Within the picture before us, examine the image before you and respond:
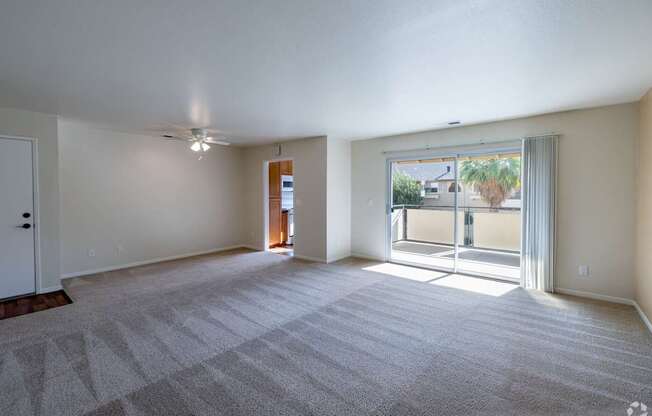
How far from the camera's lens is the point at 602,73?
275 centimetres

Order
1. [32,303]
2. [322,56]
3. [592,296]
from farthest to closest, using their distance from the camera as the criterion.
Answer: [592,296], [32,303], [322,56]

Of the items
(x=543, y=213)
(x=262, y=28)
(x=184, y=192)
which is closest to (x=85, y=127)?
(x=184, y=192)

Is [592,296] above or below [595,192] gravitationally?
below

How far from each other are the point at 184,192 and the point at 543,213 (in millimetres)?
6435

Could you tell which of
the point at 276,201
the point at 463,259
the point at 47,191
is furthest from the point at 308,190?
the point at 47,191

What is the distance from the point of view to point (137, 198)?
5668 mm

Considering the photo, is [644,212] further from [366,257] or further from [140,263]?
[140,263]

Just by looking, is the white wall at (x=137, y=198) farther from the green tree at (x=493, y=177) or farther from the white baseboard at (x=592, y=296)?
the white baseboard at (x=592, y=296)

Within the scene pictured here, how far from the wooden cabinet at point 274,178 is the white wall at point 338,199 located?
2.08m

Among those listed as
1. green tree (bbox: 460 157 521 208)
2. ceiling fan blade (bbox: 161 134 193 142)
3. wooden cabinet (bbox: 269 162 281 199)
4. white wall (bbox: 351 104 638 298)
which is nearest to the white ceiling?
white wall (bbox: 351 104 638 298)

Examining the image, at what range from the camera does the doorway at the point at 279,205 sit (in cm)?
743

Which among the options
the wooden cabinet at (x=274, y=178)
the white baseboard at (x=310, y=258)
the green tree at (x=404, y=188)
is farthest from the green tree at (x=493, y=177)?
the wooden cabinet at (x=274, y=178)

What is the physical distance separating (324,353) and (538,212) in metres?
3.60

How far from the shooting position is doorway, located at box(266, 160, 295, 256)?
24.4 ft
